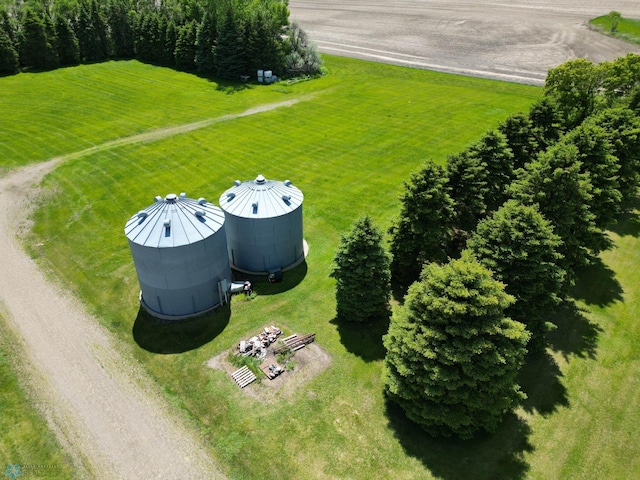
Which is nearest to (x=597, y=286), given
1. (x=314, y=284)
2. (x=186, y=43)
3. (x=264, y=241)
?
(x=314, y=284)

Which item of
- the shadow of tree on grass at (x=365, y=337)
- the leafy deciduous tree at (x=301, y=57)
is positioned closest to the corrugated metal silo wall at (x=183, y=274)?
the shadow of tree on grass at (x=365, y=337)

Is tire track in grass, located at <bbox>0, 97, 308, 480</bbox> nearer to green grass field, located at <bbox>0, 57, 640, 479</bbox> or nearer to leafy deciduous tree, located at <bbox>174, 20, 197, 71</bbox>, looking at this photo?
green grass field, located at <bbox>0, 57, 640, 479</bbox>

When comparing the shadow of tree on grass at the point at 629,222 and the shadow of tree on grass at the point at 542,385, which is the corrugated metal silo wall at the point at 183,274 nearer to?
the shadow of tree on grass at the point at 542,385

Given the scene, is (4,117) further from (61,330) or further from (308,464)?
(308,464)

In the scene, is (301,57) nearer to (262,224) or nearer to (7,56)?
(7,56)

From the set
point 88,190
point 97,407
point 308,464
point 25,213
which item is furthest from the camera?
point 88,190

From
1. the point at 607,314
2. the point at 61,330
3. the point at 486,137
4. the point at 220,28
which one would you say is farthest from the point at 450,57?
the point at 61,330
